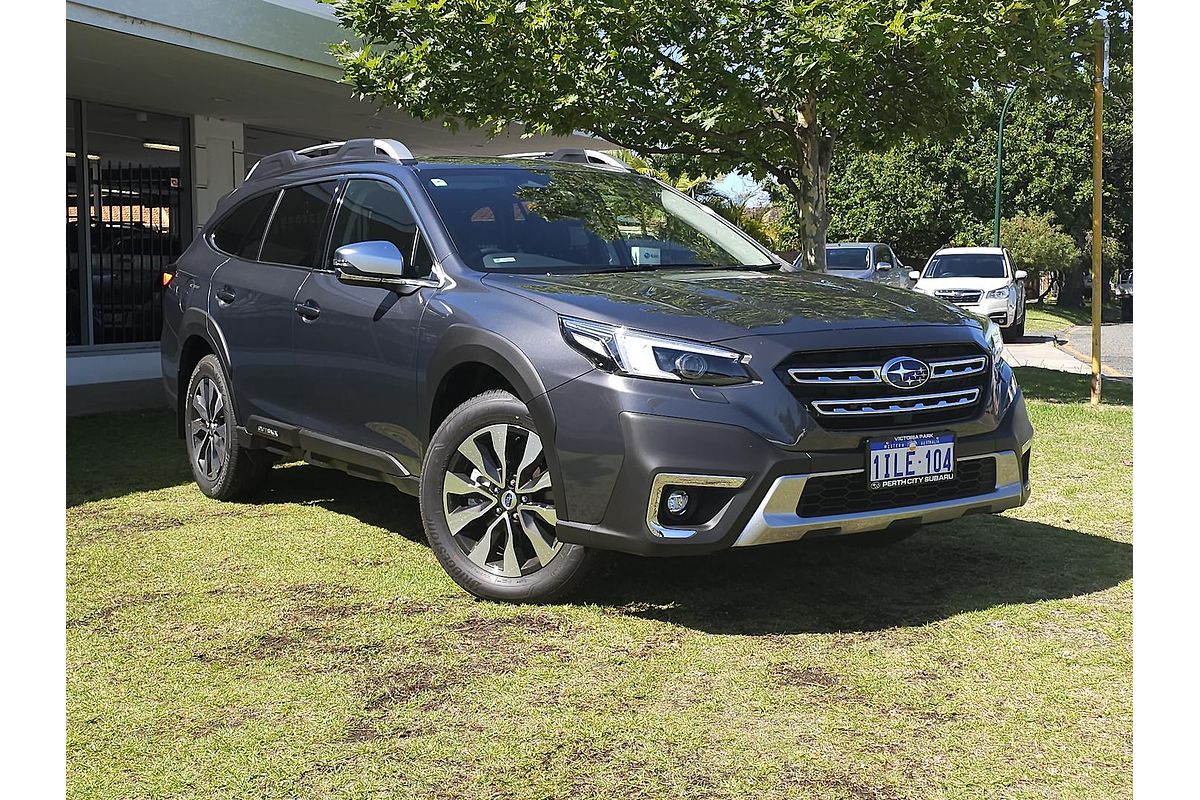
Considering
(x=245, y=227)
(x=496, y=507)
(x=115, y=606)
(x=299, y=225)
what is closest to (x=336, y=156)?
(x=299, y=225)

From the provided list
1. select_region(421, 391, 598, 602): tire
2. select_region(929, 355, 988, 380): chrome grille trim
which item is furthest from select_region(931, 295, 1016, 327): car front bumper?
select_region(421, 391, 598, 602): tire

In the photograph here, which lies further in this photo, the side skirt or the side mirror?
the side skirt

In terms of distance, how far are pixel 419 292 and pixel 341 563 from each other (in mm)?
1303

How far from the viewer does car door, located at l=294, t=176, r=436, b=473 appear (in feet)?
17.4

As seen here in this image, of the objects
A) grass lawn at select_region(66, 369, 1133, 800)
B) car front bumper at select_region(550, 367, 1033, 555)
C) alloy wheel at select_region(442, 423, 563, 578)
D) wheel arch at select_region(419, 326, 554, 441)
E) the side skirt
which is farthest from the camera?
the side skirt

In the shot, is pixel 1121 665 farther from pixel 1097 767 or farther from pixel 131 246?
pixel 131 246

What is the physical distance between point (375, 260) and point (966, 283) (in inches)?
772

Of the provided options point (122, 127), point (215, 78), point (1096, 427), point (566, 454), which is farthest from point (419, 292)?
point (122, 127)

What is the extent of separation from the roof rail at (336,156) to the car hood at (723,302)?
3.95 ft

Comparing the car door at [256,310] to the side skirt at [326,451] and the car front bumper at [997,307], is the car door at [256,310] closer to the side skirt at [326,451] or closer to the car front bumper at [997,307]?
the side skirt at [326,451]

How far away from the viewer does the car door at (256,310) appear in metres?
6.11

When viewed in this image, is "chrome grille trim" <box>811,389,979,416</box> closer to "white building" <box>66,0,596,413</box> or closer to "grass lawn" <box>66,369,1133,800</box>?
"grass lawn" <box>66,369,1133,800</box>

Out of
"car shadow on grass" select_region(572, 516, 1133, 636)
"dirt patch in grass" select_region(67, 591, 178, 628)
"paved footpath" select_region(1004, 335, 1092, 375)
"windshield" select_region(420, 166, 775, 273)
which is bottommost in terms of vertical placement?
"dirt patch in grass" select_region(67, 591, 178, 628)

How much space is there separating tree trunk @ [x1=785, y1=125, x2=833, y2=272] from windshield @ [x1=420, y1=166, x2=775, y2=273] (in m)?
6.84
